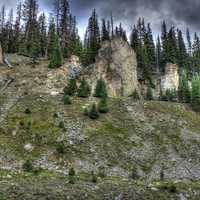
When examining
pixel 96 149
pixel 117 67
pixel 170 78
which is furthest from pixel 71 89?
pixel 170 78

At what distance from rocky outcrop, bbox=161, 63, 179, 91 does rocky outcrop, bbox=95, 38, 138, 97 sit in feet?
36.6

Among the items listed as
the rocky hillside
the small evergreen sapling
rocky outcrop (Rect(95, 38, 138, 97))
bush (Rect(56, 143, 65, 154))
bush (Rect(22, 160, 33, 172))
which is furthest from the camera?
rocky outcrop (Rect(95, 38, 138, 97))

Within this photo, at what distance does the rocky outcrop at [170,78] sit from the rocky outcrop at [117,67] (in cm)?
1117

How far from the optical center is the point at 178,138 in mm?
46250

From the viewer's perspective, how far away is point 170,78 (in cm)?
8662

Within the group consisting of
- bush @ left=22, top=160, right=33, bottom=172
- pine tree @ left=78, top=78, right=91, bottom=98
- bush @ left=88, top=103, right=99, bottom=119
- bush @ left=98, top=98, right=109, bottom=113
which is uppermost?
pine tree @ left=78, top=78, right=91, bottom=98

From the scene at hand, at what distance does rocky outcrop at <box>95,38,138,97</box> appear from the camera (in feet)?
235

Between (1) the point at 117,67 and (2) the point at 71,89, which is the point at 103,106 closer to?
(2) the point at 71,89

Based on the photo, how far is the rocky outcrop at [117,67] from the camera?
235ft

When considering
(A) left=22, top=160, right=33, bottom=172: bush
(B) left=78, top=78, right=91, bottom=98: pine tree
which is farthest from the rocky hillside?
(B) left=78, top=78, right=91, bottom=98: pine tree

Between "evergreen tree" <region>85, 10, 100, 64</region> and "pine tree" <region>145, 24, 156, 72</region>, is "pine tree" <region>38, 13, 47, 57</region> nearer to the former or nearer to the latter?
"evergreen tree" <region>85, 10, 100, 64</region>

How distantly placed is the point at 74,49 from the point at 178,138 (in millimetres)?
44356

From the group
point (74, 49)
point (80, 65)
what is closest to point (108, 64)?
point (80, 65)

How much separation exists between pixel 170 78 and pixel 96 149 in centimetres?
5088
